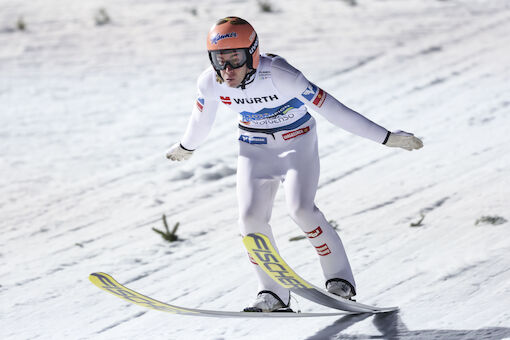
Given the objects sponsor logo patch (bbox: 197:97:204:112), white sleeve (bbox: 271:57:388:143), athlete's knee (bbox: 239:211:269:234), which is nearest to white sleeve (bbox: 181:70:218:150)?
sponsor logo patch (bbox: 197:97:204:112)

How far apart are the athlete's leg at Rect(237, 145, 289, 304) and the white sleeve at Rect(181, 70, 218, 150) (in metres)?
0.35

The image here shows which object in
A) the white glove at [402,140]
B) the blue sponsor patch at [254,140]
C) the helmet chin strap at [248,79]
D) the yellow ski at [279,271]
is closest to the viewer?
the yellow ski at [279,271]

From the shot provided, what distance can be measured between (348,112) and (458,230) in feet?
7.50

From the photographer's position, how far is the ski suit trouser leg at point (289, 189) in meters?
4.57

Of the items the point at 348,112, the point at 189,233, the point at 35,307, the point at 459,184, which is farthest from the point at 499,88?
the point at 35,307

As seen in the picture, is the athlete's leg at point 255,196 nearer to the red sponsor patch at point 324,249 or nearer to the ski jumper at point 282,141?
the ski jumper at point 282,141

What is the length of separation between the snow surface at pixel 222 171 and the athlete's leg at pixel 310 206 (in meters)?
0.42

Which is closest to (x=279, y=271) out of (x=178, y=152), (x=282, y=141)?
(x=282, y=141)

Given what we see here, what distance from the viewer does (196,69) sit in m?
12.6

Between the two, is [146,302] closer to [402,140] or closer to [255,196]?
[255,196]

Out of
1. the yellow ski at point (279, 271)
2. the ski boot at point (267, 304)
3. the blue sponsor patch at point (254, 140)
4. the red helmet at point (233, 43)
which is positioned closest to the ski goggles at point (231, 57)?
the red helmet at point (233, 43)

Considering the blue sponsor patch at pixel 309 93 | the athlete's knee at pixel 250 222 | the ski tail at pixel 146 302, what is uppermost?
the blue sponsor patch at pixel 309 93

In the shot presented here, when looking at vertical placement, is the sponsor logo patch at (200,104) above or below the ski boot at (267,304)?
above

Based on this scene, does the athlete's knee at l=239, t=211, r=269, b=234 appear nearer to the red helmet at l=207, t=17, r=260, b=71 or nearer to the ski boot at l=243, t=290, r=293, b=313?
the ski boot at l=243, t=290, r=293, b=313
